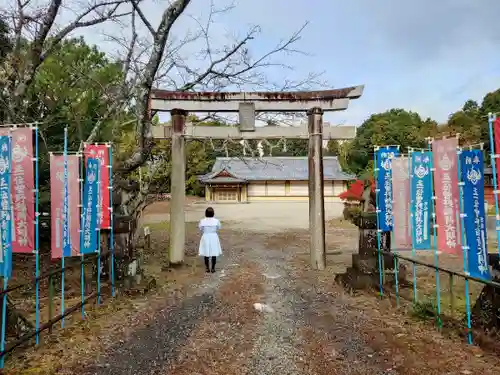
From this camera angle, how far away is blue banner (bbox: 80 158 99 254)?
5.73 meters

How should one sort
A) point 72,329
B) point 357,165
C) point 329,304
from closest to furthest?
point 72,329 < point 329,304 < point 357,165

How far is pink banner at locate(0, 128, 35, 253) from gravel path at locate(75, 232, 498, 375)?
174 cm

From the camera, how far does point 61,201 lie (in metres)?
5.29

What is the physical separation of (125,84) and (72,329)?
19.9ft

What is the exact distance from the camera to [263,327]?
16.2 feet

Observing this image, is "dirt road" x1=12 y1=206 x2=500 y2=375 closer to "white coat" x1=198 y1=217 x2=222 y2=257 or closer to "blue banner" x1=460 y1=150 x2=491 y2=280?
"blue banner" x1=460 y1=150 x2=491 y2=280

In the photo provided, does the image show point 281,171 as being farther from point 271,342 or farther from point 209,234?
point 271,342

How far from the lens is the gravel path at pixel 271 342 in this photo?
3730 millimetres

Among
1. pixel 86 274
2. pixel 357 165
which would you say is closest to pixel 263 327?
pixel 86 274

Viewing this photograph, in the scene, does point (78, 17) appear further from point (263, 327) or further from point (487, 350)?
point (487, 350)

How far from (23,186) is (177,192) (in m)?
4.86

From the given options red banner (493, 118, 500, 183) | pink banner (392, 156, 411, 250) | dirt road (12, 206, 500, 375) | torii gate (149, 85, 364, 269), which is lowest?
dirt road (12, 206, 500, 375)

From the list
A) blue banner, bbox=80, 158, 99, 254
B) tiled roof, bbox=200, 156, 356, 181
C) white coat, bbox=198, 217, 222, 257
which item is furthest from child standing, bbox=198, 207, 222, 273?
tiled roof, bbox=200, 156, 356, 181

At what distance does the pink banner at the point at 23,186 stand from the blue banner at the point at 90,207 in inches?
45.8
